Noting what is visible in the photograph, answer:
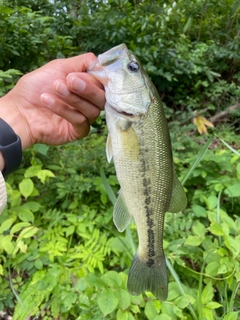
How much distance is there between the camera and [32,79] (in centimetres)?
160

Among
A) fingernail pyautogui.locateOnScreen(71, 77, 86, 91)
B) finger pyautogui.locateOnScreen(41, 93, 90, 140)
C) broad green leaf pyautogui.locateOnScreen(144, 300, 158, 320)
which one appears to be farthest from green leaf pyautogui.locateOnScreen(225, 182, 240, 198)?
fingernail pyautogui.locateOnScreen(71, 77, 86, 91)

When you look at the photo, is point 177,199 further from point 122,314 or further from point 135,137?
point 122,314

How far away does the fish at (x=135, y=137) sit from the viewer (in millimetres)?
1243

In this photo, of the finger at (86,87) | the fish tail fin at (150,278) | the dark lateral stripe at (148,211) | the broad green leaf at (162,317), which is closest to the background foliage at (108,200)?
the broad green leaf at (162,317)

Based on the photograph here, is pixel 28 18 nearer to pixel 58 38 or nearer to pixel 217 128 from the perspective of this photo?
pixel 58 38

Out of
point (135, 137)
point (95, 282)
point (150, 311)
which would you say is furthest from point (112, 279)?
point (135, 137)

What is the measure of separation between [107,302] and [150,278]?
293 mm

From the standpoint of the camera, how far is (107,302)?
1.52 meters

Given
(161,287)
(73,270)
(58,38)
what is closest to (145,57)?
(58,38)

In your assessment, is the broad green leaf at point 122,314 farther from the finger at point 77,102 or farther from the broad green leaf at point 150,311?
the finger at point 77,102

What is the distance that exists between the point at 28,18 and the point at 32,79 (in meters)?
2.12

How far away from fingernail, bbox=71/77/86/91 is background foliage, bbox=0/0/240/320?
0.74 m

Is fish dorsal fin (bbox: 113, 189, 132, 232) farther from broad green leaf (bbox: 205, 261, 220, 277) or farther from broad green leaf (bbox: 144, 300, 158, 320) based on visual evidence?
broad green leaf (bbox: 205, 261, 220, 277)

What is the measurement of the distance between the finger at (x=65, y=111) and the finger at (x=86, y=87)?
129 millimetres
